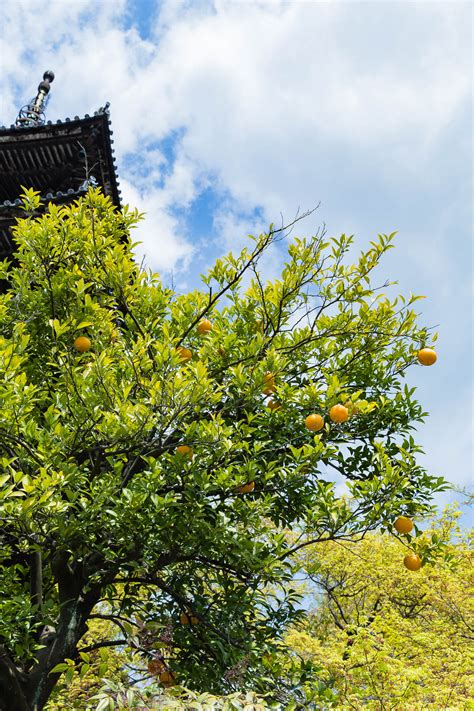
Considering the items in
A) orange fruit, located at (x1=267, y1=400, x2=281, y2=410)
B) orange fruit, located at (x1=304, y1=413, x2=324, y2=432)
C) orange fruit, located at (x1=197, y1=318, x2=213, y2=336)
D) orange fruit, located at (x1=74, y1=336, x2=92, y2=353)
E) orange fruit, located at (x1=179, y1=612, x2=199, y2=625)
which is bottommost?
orange fruit, located at (x1=179, y1=612, x2=199, y2=625)

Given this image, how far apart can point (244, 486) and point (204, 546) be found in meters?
0.56

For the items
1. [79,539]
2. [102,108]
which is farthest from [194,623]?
[102,108]

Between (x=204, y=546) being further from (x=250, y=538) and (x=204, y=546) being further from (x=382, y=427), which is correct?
(x=382, y=427)

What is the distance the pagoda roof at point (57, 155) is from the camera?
11109 mm

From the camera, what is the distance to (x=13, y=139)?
442 inches

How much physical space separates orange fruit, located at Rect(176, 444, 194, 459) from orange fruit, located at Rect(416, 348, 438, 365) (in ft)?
7.66

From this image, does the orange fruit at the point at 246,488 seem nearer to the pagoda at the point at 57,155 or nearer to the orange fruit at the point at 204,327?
the orange fruit at the point at 204,327

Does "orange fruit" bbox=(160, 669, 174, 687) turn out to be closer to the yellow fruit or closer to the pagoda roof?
the yellow fruit

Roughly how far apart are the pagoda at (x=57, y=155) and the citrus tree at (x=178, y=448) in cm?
642

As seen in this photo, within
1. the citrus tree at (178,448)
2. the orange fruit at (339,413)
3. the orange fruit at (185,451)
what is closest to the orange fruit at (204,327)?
the citrus tree at (178,448)

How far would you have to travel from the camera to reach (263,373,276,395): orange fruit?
4402mm

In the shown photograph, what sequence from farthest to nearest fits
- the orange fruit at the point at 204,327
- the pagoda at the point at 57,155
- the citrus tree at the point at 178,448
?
the pagoda at the point at 57,155, the orange fruit at the point at 204,327, the citrus tree at the point at 178,448

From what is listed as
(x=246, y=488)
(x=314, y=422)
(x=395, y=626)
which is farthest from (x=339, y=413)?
(x=395, y=626)

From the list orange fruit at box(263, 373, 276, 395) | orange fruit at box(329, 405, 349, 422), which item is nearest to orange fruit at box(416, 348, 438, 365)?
orange fruit at box(329, 405, 349, 422)
